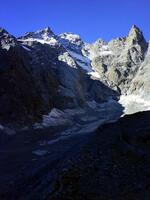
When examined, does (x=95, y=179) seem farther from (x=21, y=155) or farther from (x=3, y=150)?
(x=3, y=150)

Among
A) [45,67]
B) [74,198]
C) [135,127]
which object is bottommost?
[74,198]

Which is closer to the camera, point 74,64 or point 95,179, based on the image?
point 95,179

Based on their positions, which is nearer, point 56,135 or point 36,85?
point 56,135

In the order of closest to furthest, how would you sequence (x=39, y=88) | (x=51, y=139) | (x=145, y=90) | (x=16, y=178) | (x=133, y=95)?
1. (x=16, y=178)
2. (x=51, y=139)
3. (x=39, y=88)
4. (x=145, y=90)
5. (x=133, y=95)

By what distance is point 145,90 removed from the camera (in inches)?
6752

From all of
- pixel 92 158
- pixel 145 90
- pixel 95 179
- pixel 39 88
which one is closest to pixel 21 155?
pixel 92 158

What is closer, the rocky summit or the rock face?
the rocky summit

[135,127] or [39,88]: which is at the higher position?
[39,88]

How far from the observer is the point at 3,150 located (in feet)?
173

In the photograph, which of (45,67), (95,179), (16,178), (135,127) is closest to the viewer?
(95,179)

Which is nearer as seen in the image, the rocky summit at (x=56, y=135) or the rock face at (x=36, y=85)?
Answer: the rocky summit at (x=56, y=135)

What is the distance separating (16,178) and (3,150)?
71.8ft

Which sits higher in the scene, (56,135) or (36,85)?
(36,85)

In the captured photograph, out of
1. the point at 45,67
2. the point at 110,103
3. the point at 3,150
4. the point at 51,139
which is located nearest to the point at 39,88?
the point at 45,67
